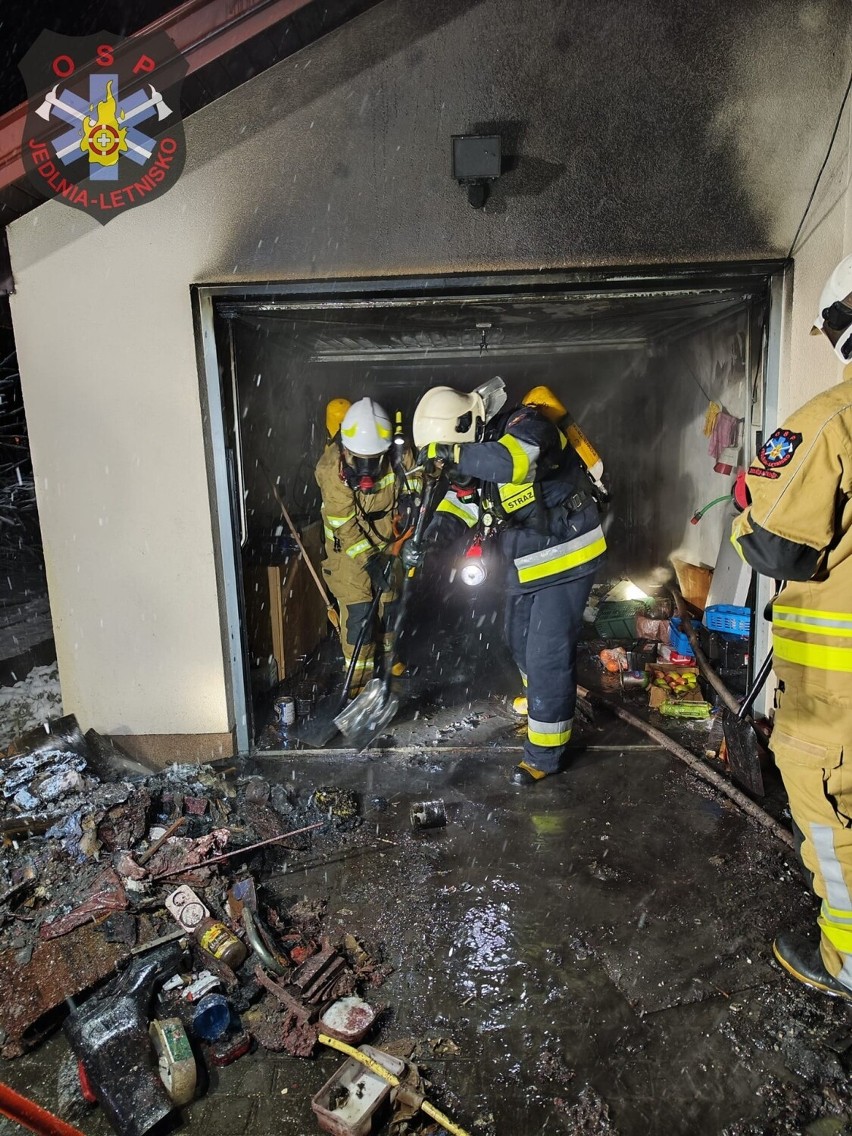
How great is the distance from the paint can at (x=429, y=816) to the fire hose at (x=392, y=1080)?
4.30 ft

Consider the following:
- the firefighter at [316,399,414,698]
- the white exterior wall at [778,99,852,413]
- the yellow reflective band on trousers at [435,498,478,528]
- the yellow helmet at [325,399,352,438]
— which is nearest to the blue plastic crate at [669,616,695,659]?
the white exterior wall at [778,99,852,413]

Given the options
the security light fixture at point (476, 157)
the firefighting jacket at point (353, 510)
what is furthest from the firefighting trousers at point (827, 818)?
the firefighting jacket at point (353, 510)

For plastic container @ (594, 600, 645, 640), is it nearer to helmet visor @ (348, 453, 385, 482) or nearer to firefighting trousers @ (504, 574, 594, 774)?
firefighting trousers @ (504, 574, 594, 774)

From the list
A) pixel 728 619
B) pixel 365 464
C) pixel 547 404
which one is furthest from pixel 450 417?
pixel 728 619

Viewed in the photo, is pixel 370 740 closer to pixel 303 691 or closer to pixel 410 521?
pixel 303 691

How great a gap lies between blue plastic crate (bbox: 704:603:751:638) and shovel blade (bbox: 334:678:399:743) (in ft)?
8.49

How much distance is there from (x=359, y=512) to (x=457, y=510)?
1373mm

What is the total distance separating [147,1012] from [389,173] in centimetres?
402

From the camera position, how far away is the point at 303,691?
532 cm

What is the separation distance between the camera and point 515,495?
12.0 feet

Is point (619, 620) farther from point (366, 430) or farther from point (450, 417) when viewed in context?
point (450, 417)

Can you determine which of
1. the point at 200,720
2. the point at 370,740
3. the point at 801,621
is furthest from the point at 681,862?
the point at 200,720

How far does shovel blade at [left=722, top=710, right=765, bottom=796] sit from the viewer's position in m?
3.54

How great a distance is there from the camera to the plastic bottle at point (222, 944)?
100 inches
